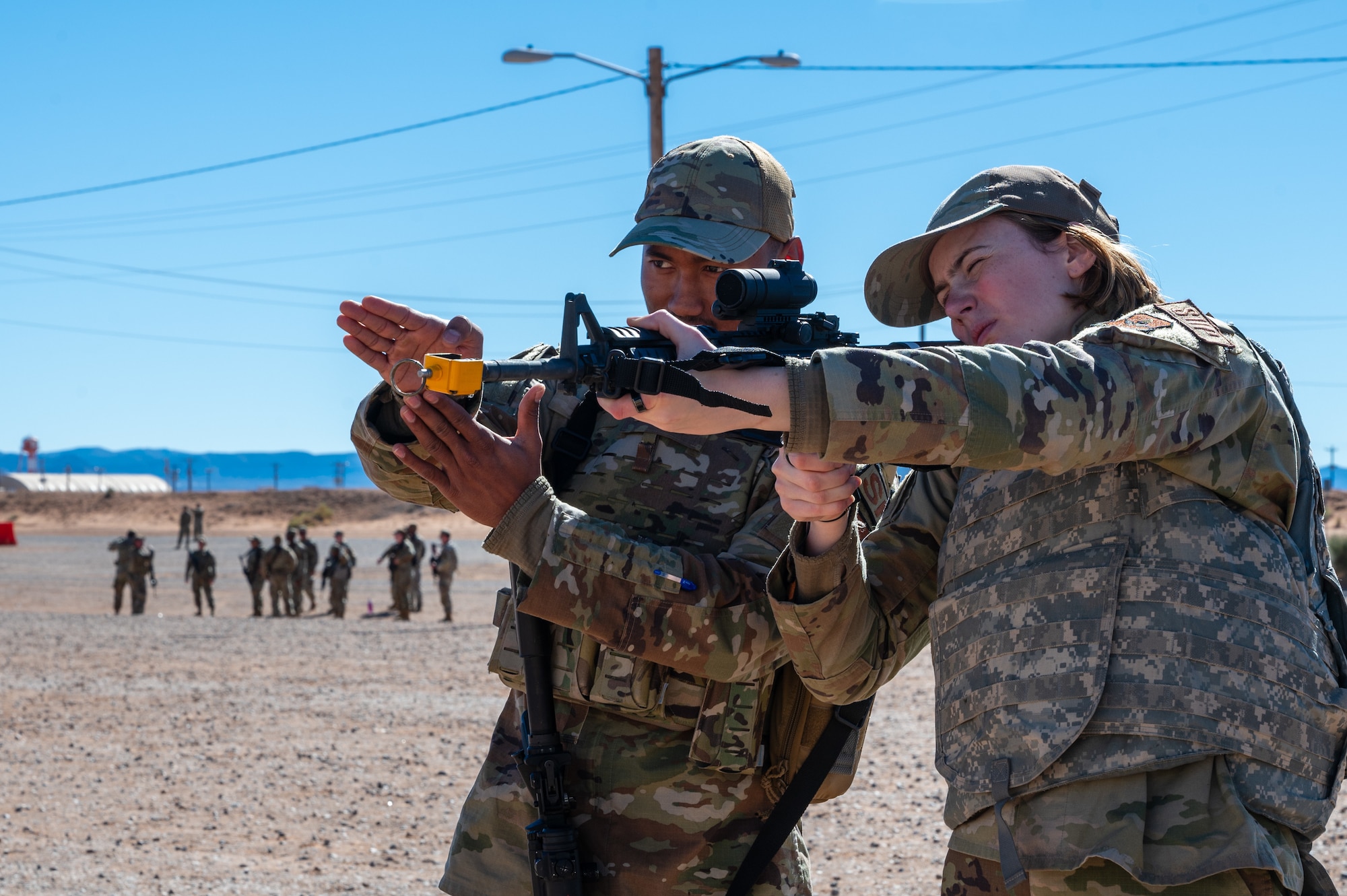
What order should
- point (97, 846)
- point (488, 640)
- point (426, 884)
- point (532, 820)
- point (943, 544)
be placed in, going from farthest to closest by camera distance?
point (488, 640), point (97, 846), point (426, 884), point (532, 820), point (943, 544)

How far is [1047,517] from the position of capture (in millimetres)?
2242

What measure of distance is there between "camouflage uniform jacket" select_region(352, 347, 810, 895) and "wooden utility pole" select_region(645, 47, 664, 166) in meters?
13.5

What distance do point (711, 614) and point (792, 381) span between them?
934 millimetres

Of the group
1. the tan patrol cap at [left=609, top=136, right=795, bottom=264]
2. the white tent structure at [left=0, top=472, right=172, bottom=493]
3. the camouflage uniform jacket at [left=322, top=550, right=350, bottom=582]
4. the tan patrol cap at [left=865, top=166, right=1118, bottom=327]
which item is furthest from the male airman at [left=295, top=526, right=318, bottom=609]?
the white tent structure at [left=0, top=472, right=172, bottom=493]

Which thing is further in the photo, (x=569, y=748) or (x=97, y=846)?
(x=97, y=846)

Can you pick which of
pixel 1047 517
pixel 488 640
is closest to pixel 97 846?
pixel 1047 517

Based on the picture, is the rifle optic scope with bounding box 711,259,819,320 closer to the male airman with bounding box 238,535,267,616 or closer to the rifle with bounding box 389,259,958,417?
the rifle with bounding box 389,259,958,417

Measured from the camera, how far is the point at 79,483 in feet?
344

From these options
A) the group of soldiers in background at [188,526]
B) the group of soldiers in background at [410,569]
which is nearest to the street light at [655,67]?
the group of soldiers in background at [410,569]

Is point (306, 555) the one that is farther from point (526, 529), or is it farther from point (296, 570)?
point (526, 529)

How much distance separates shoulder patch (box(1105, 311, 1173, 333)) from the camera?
1978 mm

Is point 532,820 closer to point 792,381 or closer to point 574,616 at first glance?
point 574,616

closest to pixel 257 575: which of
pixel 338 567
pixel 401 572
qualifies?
pixel 338 567

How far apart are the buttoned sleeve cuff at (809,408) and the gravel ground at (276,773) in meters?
5.03
